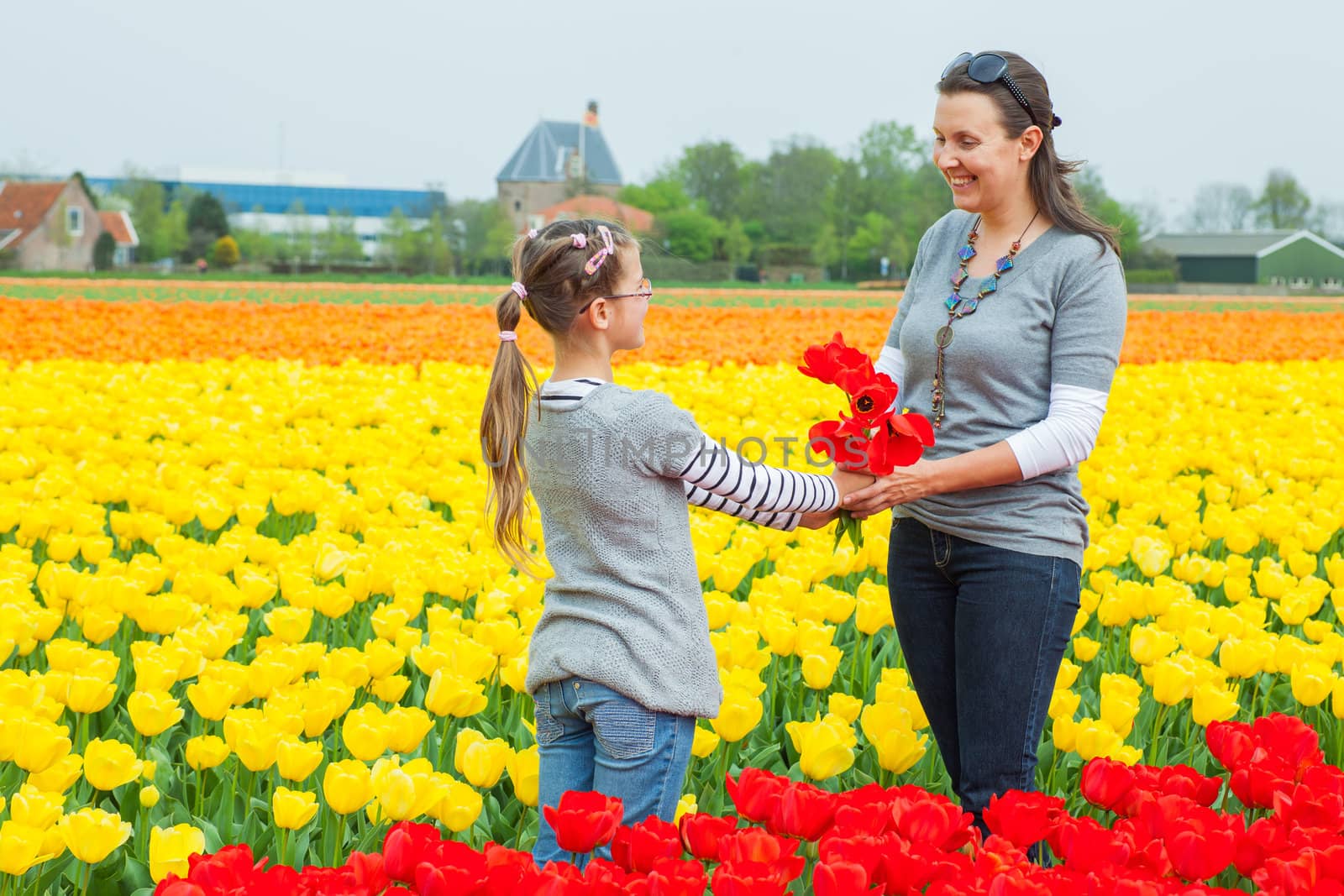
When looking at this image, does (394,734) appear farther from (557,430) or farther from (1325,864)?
(1325,864)

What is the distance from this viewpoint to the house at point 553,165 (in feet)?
305

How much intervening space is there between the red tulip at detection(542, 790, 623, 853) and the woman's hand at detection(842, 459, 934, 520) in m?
0.80

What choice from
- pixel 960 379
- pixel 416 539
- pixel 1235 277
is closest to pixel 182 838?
pixel 960 379

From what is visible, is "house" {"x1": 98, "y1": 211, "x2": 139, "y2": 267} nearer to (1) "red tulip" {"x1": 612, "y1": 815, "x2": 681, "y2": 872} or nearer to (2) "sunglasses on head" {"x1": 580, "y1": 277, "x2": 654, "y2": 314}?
(2) "sunglasses on head" {"x1": 580, "y1": 277, "x2": 654, "y2": 314}

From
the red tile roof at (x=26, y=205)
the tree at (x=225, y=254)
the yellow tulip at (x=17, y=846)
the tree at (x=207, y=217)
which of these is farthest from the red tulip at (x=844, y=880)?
the tree at (x=207, y=217)

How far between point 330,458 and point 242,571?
2.07 m

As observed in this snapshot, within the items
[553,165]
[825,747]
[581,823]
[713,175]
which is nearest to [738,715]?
[825,747]

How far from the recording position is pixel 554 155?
319 feet

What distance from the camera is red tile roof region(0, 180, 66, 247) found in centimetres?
5869

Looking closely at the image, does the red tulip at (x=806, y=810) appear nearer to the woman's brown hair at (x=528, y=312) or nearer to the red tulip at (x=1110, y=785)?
the red tulip at (x=1110, y=785)

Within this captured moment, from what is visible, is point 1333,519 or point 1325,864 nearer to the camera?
point 1325,864

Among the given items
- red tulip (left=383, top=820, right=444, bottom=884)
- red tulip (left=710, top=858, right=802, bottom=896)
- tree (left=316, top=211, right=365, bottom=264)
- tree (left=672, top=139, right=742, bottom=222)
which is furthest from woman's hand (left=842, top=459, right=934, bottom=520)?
tree (left=672, top=139, right=742, bottom=222)

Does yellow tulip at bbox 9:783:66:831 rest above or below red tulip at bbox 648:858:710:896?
below

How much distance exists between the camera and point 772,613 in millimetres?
3383
